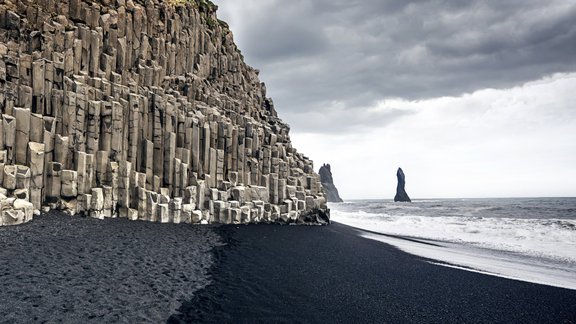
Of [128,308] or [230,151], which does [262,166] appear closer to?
[230,151]

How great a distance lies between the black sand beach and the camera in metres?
9.44

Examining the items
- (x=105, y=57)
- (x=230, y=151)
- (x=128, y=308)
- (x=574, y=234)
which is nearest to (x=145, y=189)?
(x=230, y=151)

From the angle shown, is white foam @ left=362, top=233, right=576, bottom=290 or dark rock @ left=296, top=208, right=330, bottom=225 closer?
white foam @ left=362, top=233, right=576, bottom=290

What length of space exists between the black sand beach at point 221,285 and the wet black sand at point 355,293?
0.04 meters

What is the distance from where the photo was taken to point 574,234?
3188cm

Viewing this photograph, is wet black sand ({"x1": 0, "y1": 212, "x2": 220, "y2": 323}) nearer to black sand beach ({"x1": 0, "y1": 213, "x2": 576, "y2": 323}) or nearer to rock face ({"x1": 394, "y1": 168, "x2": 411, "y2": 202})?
black sand beach ({"x1": 0, "y1": 213, "x2": 576, "y2": 323})

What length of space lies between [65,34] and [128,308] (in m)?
22.2

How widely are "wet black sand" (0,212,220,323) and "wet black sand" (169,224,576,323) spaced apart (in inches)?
38.3

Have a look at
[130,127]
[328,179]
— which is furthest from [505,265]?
[328,179]

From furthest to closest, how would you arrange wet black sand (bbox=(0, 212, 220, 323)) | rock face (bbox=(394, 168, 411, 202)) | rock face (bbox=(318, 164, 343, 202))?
1. rock face (bbox=(394, 168, 411, 202))
2. rock face (bbox=(318, 164, 343, 202))
3. wet black sand (bbox=(0, 212, 220, 323))

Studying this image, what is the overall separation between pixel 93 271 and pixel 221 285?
4.54m

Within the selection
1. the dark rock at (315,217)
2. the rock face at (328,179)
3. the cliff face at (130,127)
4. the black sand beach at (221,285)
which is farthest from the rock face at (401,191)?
the black sand beach at (221,285)

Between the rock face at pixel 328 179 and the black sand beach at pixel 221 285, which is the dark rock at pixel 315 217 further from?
the rock face at pixel 328 179

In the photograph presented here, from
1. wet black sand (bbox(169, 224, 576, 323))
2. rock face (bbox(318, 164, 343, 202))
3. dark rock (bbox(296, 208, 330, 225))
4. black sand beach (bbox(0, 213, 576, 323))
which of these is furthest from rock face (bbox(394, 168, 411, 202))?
black sand beach (bbox(0, 213, 576, 323))
